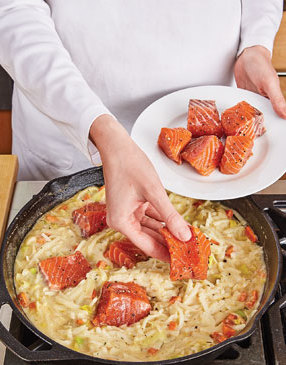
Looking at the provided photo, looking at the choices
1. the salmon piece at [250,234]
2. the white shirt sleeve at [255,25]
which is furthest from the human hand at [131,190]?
the white shirt sleeve at [255,25]

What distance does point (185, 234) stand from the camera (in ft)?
4.51

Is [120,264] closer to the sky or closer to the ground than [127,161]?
closer to the ground

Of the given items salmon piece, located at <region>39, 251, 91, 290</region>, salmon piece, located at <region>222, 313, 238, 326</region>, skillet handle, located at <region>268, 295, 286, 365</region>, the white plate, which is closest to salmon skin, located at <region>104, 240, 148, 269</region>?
salmon piece, located at <region>39, 251, 91, 290</region>

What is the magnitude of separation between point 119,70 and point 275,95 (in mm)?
601

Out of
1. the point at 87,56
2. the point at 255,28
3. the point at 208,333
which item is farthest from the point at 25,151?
the point at 208,333

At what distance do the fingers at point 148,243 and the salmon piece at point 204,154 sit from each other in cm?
31

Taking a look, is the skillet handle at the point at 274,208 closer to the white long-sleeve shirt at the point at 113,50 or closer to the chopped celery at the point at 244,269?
the chopped celery at the point at 244,269

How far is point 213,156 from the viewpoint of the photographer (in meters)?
1.69

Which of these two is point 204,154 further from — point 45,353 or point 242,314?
point 45,353

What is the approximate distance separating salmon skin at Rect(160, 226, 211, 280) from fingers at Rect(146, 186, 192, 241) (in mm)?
30

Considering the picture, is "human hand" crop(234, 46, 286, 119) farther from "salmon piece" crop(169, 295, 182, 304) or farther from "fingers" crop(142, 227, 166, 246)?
"salmon piece" crop(169, 295, 182, 304)

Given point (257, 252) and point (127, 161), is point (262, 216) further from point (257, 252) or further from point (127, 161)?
point (127, 161)

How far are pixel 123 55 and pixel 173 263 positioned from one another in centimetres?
89

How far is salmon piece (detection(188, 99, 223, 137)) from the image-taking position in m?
1.78
